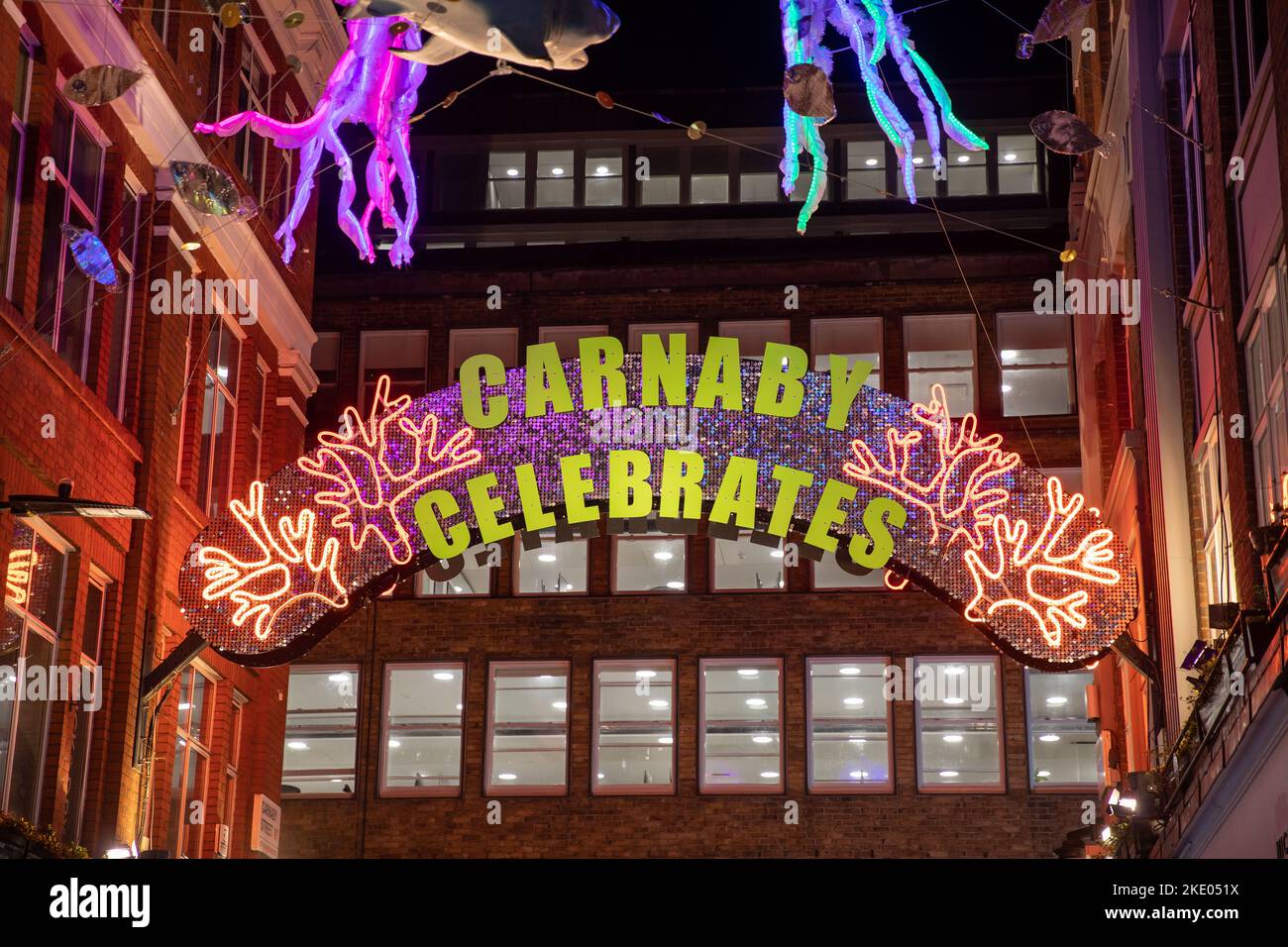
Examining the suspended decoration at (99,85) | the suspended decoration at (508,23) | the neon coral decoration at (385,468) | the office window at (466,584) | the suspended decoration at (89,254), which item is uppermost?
the suspended decoration at (99,85)

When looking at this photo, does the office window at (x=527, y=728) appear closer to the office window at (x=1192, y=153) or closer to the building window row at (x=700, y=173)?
the building window row at (x=700, y=173)

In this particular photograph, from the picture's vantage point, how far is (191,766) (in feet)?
69.2

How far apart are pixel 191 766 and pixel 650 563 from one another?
1331 cm

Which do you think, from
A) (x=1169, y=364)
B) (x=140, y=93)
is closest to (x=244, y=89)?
(x=140, y=93)

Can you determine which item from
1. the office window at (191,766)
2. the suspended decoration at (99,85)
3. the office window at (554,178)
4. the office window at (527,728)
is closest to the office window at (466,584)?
the office window at (527,728)

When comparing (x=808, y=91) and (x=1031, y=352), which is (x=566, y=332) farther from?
(x=808, y=91)

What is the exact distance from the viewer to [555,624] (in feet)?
107

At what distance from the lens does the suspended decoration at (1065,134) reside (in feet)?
47.3

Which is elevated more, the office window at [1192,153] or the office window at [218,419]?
the office window at [1192,153]

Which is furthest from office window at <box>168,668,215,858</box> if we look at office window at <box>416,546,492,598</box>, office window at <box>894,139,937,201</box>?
office window at <box>894,139,937,201</box>

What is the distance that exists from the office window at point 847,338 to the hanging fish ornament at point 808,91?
21.0 m

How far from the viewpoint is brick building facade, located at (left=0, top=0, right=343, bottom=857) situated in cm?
1623
